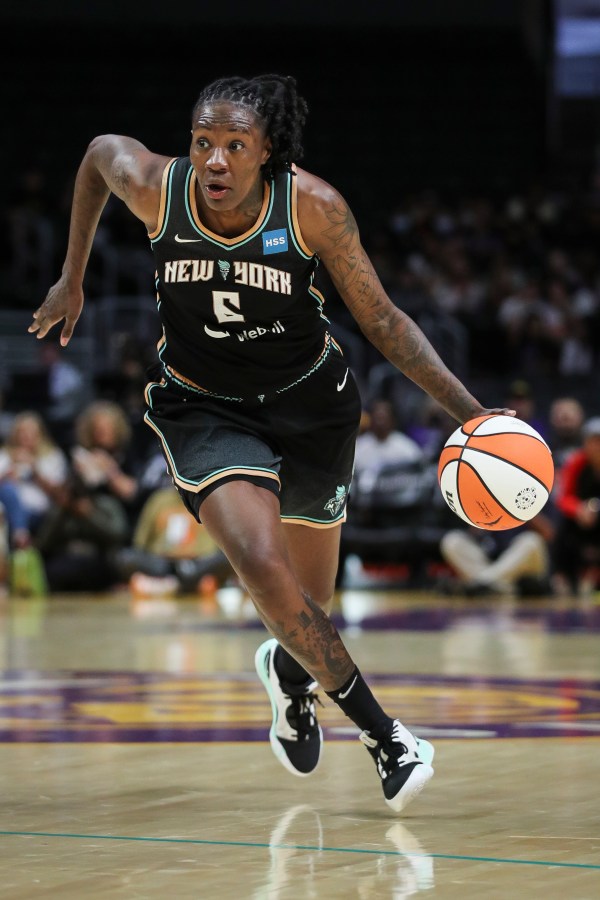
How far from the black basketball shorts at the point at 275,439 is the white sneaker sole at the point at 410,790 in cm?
83

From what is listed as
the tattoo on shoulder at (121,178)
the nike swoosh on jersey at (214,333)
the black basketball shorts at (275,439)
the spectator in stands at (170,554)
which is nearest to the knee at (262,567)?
the black basketball shorts at (275,439)

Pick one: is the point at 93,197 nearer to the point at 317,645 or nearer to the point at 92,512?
the point at 317,645

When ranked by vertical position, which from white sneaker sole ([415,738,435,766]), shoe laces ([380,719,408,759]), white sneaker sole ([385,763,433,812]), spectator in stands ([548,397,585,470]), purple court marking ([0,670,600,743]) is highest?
spectator in stands ([548,397,585,470])

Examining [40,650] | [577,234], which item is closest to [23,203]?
[577,234]

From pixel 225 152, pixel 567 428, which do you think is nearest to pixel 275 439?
pixel 225 152

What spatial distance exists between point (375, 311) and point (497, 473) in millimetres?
563

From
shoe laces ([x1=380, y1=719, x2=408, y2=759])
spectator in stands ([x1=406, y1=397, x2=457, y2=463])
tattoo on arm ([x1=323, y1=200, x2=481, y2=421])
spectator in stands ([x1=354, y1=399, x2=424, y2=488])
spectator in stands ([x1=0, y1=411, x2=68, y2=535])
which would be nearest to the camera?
shoe laces ([x1=380, y1=719, x2=408, y2=759])

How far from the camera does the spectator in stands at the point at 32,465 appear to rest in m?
12.6

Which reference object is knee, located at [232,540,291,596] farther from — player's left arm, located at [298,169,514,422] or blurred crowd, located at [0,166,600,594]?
blurred crowd, located at [0,166,600,594]

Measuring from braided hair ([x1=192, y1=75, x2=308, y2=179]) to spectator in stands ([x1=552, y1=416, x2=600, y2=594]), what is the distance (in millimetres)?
7944

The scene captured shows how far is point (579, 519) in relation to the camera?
39.1 feet

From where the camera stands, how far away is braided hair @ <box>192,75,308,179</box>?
3979 mm

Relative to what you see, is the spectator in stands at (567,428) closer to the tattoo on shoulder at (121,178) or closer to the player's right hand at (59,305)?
the player's right hand at (59,305)

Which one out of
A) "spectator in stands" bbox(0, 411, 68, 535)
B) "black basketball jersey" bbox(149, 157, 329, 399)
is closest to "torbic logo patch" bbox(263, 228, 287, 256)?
"black basketball jersey" bbox(149, 157, 329, 399)
